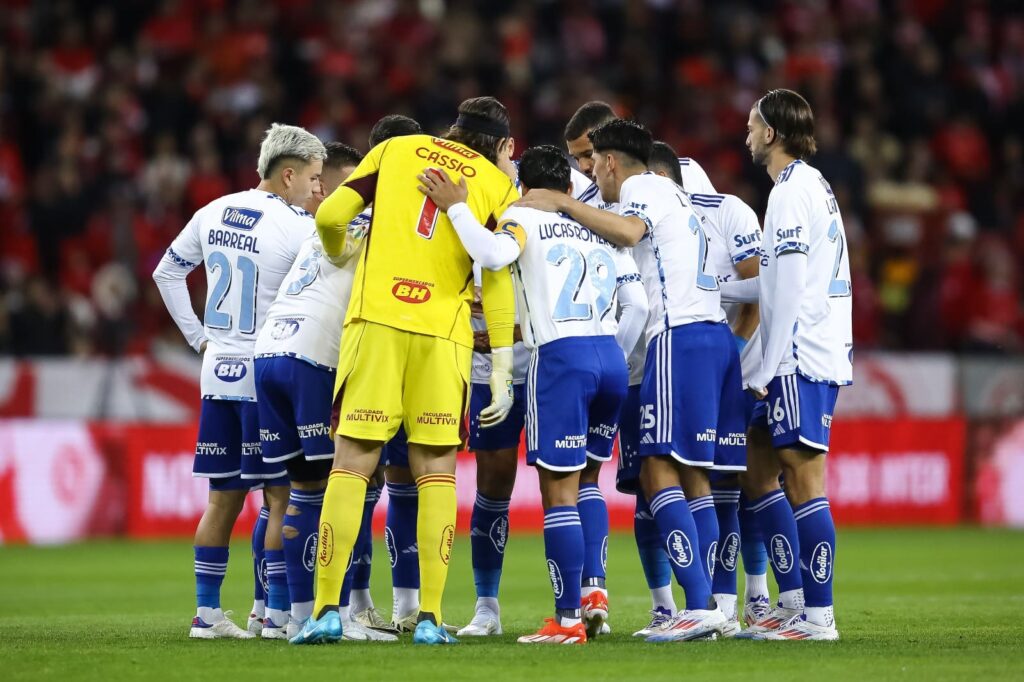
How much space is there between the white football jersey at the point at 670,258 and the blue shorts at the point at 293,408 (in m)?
1.79

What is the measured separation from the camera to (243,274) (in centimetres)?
853

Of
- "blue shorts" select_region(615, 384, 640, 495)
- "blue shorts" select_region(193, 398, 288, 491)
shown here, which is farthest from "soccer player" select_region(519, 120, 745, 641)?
"blue shorts" select_region(193, 398, 288, 491)

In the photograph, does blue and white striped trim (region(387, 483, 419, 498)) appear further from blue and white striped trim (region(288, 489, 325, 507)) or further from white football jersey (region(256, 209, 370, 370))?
white football jersey (region(256, 209, 370, 370))

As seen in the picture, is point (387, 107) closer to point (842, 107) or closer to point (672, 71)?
point (672, 71)

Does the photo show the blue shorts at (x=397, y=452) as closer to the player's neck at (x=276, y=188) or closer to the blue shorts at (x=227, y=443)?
the blue shorts at (x=227, y=443)

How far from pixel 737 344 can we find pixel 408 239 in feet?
7.13

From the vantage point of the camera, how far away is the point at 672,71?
72.9 feet

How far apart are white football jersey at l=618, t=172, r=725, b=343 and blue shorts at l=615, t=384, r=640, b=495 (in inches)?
16.9

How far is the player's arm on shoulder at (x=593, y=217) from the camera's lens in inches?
311

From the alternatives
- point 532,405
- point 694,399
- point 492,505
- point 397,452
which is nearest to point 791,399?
point 694,399

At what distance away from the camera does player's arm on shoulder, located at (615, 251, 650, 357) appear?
8023 millimetres

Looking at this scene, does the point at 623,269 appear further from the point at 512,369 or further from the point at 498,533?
the point at 498,533

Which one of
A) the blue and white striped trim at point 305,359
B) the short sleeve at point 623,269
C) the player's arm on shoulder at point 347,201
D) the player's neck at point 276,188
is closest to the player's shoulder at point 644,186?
the short sleeve at point 623,269

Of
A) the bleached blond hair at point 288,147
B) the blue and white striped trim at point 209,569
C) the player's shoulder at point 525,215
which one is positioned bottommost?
the blue and white striped trim at point 209,569
